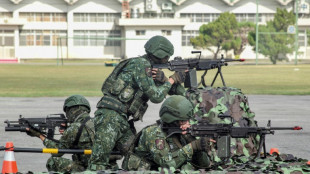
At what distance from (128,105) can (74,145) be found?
2.61 ft

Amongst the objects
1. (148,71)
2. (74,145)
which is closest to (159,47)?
(148,71)

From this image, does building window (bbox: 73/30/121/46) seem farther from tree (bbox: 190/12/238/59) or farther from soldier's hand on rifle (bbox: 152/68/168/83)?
soldier's hand on rifle (bbox: 152/68/168/83)

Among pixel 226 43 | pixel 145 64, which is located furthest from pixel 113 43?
pixel 145 64

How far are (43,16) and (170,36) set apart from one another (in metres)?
19.5

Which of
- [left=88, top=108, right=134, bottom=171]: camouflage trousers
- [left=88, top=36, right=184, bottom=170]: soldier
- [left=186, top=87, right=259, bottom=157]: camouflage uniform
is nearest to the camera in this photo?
[left=88, top=108, right=134, bottom=171]: camouflage trousers

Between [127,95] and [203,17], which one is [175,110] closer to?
[127,95]

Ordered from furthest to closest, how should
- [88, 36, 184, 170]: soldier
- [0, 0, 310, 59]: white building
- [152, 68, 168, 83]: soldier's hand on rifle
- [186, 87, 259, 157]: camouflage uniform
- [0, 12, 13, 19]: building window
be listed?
[0, 12, 13, 19]: building window < [0, 0, 310, 59]: white building < [186, 87, 259, 157]: camouflage uniform < [152, 68, 168, 83]: soldier's hand on rifle < [88, 36, 184, 170]: soldier

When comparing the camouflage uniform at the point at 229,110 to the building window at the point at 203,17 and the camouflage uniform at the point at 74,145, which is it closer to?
the camouflage uniform at the point at 74,145

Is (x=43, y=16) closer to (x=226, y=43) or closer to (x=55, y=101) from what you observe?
(x=226, y=43)

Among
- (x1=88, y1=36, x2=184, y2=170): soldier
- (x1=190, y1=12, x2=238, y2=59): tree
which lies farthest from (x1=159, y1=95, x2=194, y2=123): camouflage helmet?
(x1=190, y1=12, x2=238, y2=59): tree

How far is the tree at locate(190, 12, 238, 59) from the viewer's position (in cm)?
9169

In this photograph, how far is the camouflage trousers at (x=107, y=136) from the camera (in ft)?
24.0

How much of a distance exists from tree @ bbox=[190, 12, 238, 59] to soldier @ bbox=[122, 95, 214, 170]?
85.3 m

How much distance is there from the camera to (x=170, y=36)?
→ 319 feet
